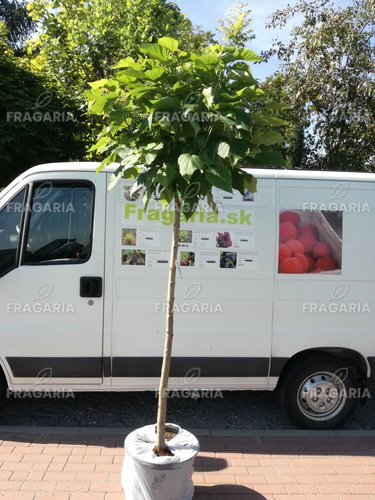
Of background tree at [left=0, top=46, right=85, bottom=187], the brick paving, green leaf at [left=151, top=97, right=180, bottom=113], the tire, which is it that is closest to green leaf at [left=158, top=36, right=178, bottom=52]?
green leaf at [left=151, top=97, right=180, bottom=113]

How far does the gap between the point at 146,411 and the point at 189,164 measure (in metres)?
3.13

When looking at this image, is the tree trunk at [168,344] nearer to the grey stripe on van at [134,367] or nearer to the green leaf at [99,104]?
the green leaf at [99,104]

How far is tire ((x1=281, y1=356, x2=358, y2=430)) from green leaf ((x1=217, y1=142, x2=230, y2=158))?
8.23 ft

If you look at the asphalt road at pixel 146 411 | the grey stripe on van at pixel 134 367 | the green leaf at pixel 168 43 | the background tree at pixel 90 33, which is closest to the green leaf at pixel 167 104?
the green leaf at pixel 168 43

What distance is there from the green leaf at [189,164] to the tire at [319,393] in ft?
8.32

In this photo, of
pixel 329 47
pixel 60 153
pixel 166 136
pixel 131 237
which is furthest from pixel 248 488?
pixel 329 47

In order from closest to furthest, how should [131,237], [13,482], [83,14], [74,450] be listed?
1. [13,482]
2. [74,450]
3. [131,237]
4. [83,14]

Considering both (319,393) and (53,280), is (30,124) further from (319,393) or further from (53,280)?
(319,393)

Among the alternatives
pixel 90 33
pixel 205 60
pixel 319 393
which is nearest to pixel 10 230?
pixel 205 60

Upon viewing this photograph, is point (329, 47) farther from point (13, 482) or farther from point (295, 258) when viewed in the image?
point (13, 482)

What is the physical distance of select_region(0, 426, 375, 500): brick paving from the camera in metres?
3.35

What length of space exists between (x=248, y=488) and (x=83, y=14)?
8605 mm

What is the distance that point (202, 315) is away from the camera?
4176 mm

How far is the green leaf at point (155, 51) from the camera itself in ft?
8.34
